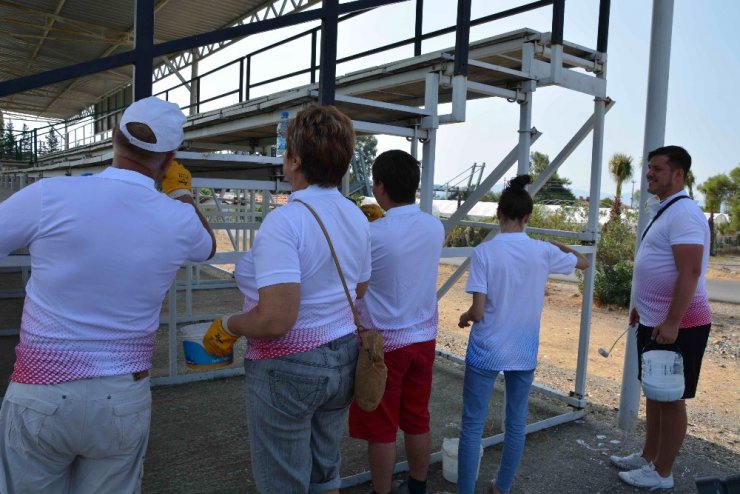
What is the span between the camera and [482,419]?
273 cm

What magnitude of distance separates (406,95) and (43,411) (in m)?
3.62

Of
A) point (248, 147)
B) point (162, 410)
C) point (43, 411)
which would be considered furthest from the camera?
point (248, 147)

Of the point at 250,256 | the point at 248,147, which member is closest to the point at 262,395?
the point at 250,256

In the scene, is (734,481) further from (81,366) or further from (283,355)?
(81,366)

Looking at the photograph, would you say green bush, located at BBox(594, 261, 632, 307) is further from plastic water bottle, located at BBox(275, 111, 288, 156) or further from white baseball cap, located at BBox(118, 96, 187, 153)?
white baseball cap, located at BBox(118, 96, 187, 153)

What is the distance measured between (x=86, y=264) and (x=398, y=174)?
1375mm

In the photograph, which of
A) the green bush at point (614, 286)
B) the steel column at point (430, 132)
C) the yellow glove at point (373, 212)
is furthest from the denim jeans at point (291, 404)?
the green bush at point (614, 286)

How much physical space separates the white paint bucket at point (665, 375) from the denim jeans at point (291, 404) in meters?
2.00

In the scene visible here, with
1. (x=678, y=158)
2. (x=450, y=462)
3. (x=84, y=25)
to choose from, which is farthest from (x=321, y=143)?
(x=84, y=25)

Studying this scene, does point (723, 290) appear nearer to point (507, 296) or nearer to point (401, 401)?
point (507, 296)

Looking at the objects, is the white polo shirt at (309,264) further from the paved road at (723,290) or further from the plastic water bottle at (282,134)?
the paved road at (723,290)

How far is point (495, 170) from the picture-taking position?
14.1 ft

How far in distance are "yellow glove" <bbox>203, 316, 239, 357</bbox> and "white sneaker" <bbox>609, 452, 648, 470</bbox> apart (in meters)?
2.77

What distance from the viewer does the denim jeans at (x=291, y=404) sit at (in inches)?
71.1
